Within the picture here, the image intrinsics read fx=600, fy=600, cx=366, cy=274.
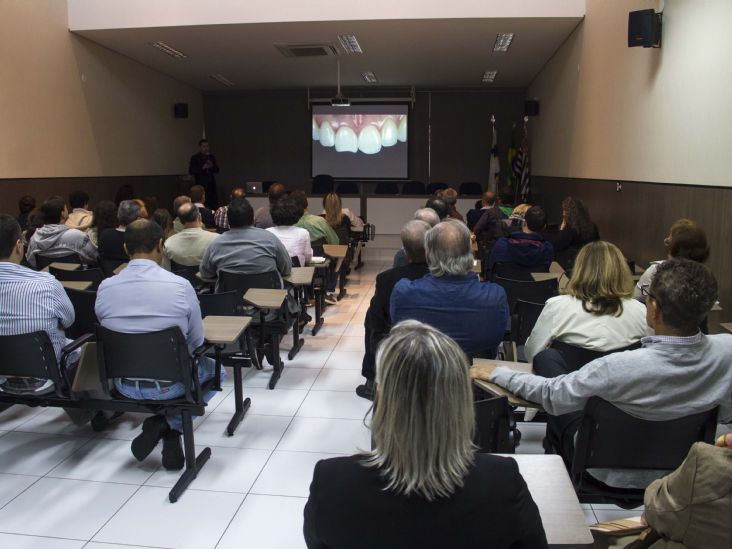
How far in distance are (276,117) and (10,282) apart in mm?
12035

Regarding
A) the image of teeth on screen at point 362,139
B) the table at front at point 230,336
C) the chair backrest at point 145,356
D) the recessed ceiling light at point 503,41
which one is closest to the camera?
the chair backrest at point 145,356

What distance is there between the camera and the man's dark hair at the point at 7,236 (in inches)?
118

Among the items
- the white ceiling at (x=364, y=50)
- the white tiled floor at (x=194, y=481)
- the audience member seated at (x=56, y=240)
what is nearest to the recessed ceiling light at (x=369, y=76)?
the white ceiling at (x=364, y=50)

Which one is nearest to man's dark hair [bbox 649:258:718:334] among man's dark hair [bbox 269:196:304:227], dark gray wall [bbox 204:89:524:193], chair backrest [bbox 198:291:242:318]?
chair backrest [bbox 198:291:242:318]

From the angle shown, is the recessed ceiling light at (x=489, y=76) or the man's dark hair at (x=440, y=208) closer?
the man's dark hair at (x=440, y=208)

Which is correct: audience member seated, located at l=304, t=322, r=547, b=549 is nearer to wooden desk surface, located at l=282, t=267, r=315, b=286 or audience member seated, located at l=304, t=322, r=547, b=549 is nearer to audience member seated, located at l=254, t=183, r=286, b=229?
wooden desk surface, located at l=282, t=267, r=315, b=286

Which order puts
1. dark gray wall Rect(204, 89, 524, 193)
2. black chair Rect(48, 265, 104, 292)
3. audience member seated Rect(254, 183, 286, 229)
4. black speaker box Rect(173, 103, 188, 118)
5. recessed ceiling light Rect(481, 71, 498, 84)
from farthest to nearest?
dark gray wall Rect(204, 89, 524, 193) < black speaker box Rect(173, 103, 188, 118) < recessed ceiling light Rect(481, 71, 498, 84) < audience member seated Rect(254, 183, 286, 229) < black chair Rect(48, 265, 104, 292)

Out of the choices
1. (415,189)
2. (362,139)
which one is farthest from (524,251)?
(362,139)

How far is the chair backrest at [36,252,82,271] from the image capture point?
515cm

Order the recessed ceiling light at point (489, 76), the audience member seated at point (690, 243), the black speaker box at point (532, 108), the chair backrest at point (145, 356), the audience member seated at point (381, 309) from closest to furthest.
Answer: the chair backrest at point (145, 356) < the audience member seated at point (381, 309) < the audience member seated at point (690, 243) < the black speaker box at point (532, 108) < the recessed ceiling light at point (489, 76)

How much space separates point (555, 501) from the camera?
5.13 ft

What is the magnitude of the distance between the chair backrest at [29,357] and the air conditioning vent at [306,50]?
24.1 feet

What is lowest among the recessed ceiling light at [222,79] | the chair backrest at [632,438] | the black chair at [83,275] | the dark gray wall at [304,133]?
the chair backrest at [632,438]

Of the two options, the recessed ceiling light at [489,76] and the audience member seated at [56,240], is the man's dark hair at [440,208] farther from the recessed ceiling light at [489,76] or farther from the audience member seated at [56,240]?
the recessed ceiling light at [489,76]
